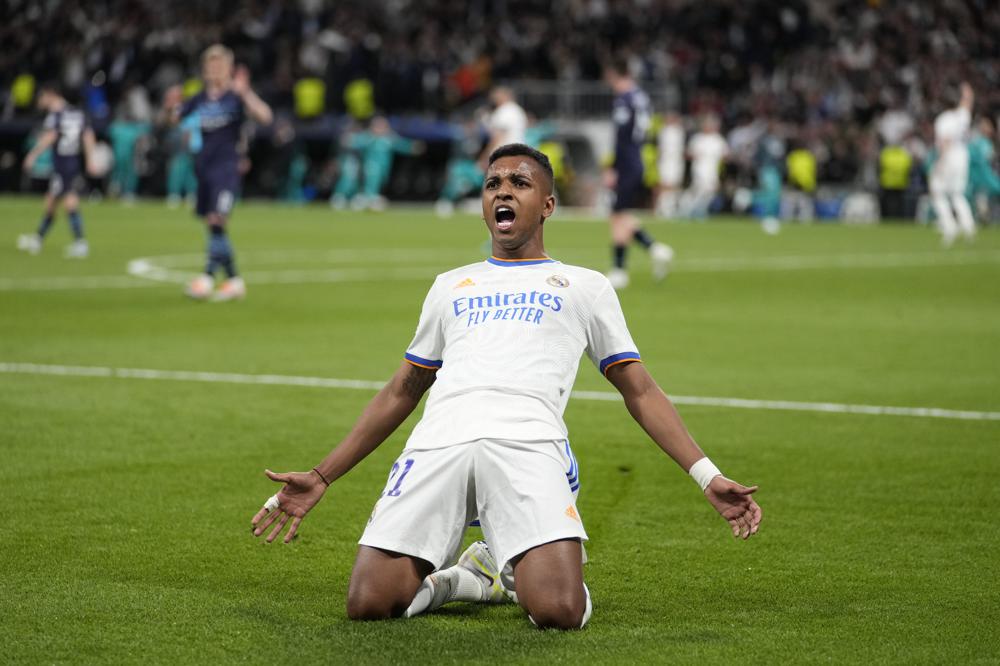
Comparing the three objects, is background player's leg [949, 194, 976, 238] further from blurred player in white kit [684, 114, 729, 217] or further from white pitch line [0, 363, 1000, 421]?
white pitch line [0, 363, 1000, 421]

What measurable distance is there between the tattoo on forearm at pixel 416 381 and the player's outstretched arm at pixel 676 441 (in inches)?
25.6

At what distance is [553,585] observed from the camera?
490 cm

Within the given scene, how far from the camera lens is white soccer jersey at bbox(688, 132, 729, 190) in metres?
36.8

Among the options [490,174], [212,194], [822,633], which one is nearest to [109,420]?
[490,174]

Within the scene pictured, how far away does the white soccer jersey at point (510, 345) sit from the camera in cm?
521

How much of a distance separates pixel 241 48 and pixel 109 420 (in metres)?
35.4

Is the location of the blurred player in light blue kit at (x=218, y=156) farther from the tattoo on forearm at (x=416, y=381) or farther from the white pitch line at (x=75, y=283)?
the tattoo on forearm at (x=416, y=381)

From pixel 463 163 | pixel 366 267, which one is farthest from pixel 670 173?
pixel 366 267

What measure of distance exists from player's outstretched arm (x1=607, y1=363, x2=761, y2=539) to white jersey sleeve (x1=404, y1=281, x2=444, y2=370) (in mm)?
620

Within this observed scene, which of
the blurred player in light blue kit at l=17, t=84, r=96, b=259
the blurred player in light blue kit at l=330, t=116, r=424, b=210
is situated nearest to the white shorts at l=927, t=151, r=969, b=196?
the blurred player in light blue kit at l=330, t=116, r=424, b=210

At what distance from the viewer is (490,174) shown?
542cm

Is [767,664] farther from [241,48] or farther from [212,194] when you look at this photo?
[241,48]

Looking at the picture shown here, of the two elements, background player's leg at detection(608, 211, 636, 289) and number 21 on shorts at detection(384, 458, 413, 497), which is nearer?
number 21 on shorts at detection(384, 458, 413, 497)

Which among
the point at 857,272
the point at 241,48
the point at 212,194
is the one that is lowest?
the point at 857,272
